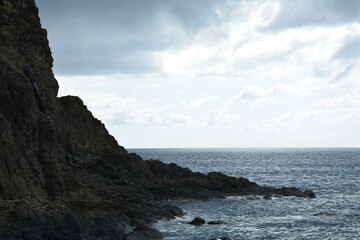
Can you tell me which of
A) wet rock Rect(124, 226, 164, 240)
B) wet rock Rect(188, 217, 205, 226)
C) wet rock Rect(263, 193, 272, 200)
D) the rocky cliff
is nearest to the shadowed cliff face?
the rocky cliff

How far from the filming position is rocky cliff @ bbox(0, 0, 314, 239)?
101 ft

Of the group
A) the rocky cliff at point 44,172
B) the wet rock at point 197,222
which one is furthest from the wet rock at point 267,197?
the wet rock at point 197,222

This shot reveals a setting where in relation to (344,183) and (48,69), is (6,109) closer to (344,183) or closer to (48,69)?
(48,69)

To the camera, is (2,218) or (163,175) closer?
(2,218)

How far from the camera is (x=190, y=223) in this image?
4547 centimetres

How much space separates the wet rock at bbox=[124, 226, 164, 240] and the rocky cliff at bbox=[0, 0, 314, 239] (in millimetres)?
919

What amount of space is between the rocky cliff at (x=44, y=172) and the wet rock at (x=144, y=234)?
92cm

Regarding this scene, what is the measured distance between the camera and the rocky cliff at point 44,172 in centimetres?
3076

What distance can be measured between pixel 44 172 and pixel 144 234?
13.1 meters

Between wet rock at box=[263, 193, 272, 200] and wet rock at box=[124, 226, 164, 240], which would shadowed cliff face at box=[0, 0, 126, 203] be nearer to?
wet rock at box=[124, 226, 164, 240]

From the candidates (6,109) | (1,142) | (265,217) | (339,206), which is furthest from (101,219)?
(339,206)

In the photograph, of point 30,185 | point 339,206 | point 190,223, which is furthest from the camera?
point 339,206

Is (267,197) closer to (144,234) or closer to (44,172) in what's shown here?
(144,234)

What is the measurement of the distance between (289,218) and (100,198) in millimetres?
23089
